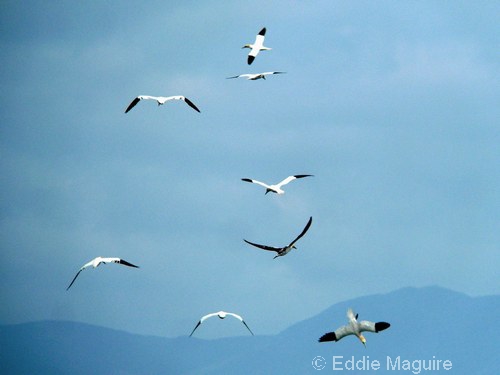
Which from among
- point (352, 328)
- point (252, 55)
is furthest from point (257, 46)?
point (352, 328)

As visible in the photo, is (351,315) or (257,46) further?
(257,46)

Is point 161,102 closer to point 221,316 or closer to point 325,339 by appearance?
point 221,316

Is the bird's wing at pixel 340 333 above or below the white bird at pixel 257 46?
below

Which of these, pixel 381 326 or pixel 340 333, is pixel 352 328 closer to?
pixel 340 333

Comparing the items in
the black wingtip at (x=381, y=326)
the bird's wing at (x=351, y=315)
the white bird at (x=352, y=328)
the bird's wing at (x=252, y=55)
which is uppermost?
the bird's wing at (x=252, y=55)

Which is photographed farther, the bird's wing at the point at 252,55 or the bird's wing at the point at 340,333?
the bird's wing at the point at 252,55

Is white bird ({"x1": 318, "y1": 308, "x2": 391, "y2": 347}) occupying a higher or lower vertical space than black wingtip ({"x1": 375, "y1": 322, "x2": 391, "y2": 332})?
higher

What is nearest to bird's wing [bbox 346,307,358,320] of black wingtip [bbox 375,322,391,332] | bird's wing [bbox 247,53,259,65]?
black wingtip [bbox 375,322,391,332]

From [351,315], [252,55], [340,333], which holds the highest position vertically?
[252,55]

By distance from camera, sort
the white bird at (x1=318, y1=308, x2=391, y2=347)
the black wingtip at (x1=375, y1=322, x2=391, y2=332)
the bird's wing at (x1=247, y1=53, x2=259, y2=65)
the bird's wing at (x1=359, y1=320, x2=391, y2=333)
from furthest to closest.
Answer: the bird's wing at (x1=247, y1=53, x2=259, y2=65), the white bird at (x1=318, y1=308, x2=391, y2=347), the bird's wing at (x1=359, y1=320, x2=391, y2=333), the black wingtip at (x1=375, y1=322, x2=391, y2=332)

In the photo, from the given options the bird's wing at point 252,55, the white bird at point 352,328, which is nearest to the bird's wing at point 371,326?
the white bird at point 352,328

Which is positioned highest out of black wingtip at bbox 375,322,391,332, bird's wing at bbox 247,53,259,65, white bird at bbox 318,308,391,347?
bird's wing at bbox 247,53,259,65

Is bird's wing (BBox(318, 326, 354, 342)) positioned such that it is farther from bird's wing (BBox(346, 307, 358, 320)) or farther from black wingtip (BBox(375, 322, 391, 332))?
black wingtip (BBox(375, 322, 391, 332))

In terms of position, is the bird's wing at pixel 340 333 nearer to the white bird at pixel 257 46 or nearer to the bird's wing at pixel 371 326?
the bird's wing at pixel 371 326
